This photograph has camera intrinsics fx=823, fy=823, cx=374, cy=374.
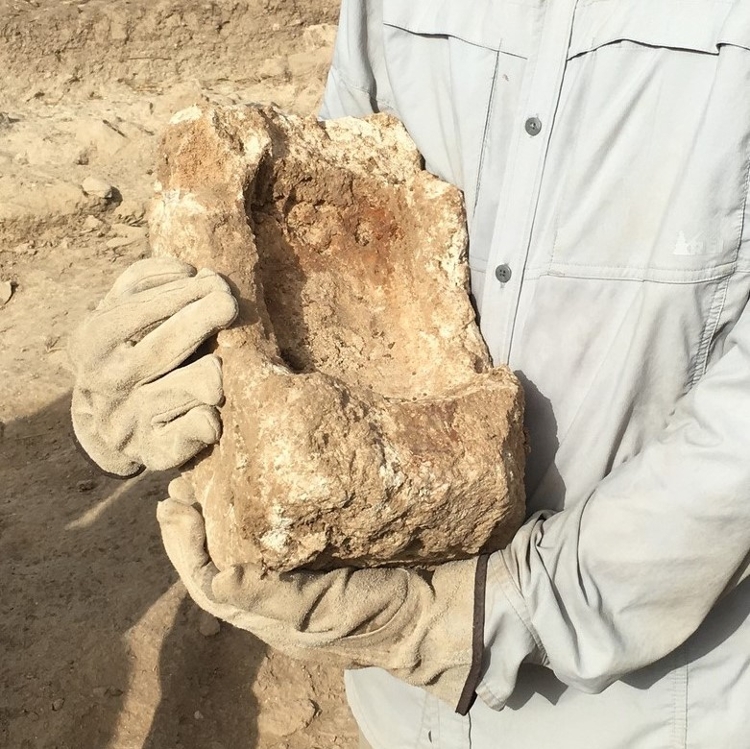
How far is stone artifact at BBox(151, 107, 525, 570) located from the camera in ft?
3.77

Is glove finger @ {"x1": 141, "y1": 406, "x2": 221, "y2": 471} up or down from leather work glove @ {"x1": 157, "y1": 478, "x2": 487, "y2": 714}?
up

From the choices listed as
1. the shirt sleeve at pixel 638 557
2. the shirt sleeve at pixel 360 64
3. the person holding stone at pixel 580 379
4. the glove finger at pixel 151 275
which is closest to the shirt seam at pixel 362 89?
the shirt sleeve at pixel 360 64

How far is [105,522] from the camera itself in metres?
3.23

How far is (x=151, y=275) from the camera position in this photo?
1278 mm

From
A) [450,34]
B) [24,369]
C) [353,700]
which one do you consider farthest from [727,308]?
[24,369]

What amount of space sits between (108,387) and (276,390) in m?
0.29

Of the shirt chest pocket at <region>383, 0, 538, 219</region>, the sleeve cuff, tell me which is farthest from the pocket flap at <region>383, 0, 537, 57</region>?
the sleeve cuff

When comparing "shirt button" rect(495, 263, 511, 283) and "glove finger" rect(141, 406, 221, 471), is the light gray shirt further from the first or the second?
"glove finger" rect(141, 406, 221, 471)

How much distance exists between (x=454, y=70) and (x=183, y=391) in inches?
27.2

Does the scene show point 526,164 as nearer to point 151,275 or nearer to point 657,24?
point 657,24

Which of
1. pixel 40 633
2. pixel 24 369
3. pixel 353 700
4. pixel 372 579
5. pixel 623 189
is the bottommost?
pixel 40 633

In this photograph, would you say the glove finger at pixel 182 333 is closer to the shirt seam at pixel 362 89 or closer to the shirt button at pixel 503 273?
the shirt button at pixel 503 273

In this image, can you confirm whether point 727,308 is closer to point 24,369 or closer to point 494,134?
point 494,134

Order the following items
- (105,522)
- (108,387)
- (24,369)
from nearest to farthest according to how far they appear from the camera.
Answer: (108,387)
(105,522)
(24,369)
